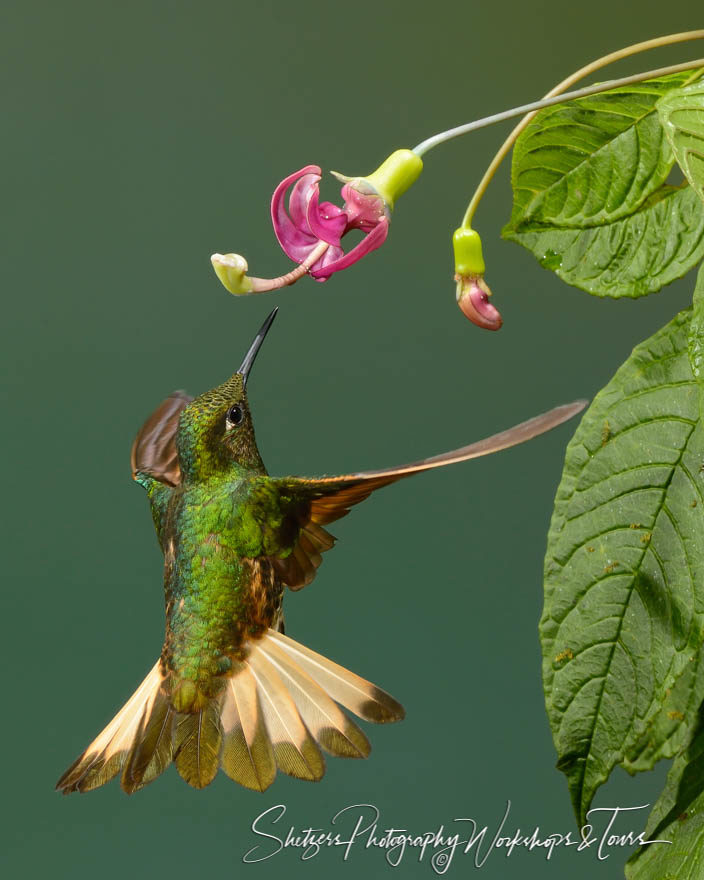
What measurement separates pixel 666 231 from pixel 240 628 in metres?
0.31

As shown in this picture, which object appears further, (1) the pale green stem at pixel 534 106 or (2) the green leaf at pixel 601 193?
(2) the green leaf at pixel 601 193

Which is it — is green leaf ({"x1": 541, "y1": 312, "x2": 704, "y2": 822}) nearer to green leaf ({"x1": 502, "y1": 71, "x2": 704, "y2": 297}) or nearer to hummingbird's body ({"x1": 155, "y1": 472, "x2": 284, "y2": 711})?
green leaf ({"x1": 502, "y1": 71, "x2": 704, "y2": 297})

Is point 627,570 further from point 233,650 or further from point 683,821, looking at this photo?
point 233,650

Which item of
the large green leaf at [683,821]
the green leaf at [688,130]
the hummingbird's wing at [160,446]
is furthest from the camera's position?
the hummingbird's wing at [160,446]

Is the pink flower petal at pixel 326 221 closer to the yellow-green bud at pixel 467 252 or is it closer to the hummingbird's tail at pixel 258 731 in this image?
the yellow-green bud at pixel 467 252

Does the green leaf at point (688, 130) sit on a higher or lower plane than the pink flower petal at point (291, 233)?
lower

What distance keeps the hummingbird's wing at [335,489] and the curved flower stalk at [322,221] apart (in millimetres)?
84

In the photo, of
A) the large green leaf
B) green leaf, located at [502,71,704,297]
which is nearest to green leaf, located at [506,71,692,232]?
green leaf, located at [502,71,704,297]

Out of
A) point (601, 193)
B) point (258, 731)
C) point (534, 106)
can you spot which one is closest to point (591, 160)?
point (601, 193)

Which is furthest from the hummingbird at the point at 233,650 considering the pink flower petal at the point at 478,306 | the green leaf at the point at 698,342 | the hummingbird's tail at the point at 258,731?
the green leaf at the point at 698,342

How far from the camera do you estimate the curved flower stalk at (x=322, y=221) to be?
377mm

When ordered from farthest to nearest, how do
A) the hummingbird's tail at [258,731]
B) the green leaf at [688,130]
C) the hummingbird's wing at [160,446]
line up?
the hummingbird's wing at [160,446] → the hummingbird's tail at [258,731] → the green leaf at [688,130]

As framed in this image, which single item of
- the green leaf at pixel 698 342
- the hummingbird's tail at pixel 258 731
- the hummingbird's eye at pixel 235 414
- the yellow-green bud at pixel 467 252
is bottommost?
the hummingbird's tail at pixel 258 731

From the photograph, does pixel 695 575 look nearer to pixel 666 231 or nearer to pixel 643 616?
pixel 643 616
